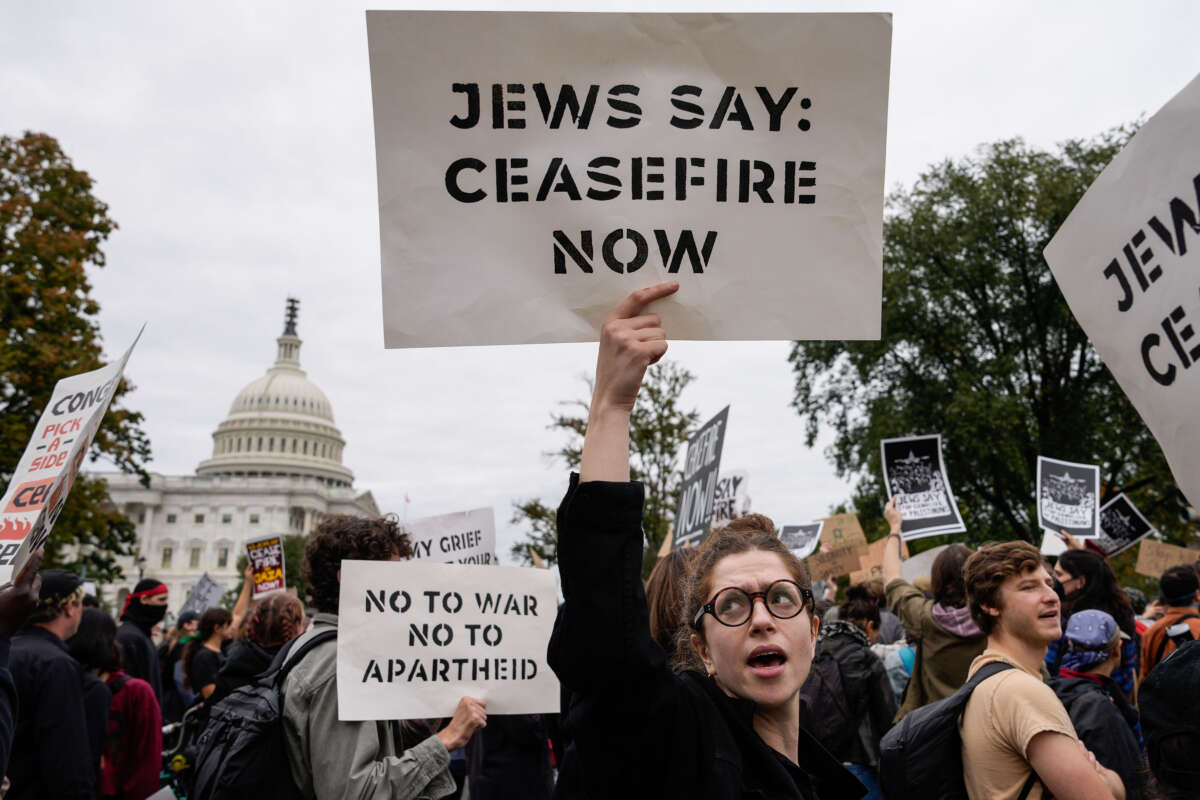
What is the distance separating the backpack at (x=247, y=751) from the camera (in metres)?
3.34

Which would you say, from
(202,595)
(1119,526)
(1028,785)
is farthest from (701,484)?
(202,595)

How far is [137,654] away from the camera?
24.6ft

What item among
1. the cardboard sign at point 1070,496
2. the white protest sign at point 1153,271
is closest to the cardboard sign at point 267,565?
the cardboard sign at point 1070,496

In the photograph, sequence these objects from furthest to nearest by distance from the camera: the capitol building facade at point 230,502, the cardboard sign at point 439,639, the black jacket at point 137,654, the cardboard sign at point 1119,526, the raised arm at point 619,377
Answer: the capitol building facade at point 230,502 → the cardboard sign at point 1119,526 → the black jacket at point 137,654 → the cardboard sign at point 439,639 → the raised arm at point 619,377

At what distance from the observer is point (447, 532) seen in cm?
708

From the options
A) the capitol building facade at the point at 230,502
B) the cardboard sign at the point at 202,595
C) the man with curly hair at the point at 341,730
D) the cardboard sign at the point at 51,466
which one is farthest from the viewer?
the capitol building facade at the point at 230,502

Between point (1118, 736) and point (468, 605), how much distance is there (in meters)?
2.51

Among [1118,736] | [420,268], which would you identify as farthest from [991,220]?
[420,268]

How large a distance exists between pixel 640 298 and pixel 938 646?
3726 mm

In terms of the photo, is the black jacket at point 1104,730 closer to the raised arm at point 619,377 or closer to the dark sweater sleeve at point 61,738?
the raised arm at point 619,377

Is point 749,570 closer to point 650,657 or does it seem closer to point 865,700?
point 650,657

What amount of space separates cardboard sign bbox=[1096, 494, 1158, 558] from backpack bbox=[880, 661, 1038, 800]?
1000 centimetres

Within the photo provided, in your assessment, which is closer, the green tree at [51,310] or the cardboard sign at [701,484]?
the cardboard sign at [701,484]

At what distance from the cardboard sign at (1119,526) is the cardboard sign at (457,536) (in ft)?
27.8
